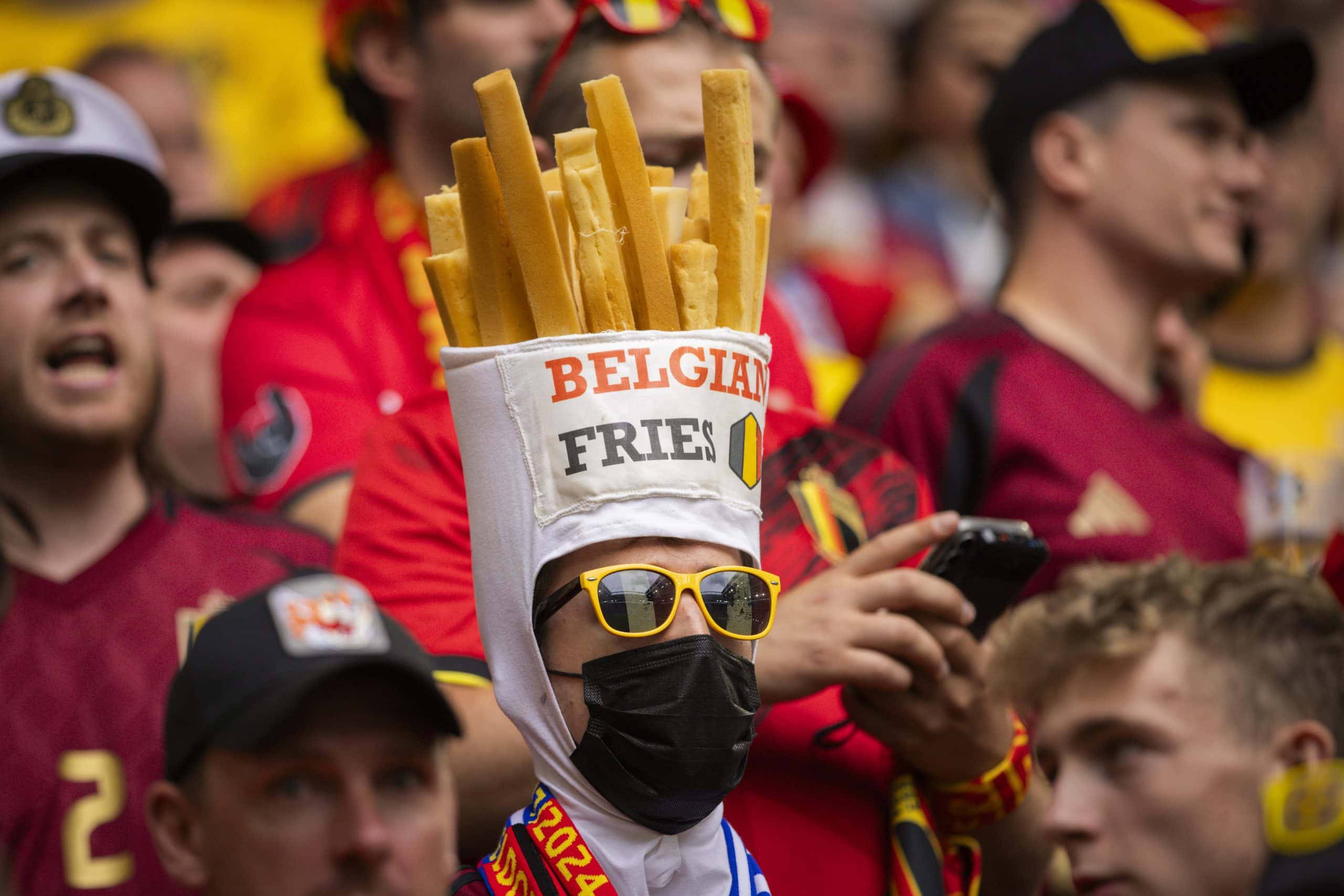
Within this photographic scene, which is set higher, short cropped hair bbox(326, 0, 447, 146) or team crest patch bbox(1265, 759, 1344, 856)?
short cropped hair bbox(326, 0, 447, 146)

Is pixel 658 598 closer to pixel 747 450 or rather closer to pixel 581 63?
pixel 747 450

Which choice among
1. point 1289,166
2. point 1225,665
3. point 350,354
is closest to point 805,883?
point 1225,665

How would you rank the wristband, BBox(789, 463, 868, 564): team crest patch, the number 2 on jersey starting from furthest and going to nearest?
the number 2 on jersey, BBox(789, 463, 868, 564): team crest patch, the wristband

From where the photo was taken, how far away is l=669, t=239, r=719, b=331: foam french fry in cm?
198

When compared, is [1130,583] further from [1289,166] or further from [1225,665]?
[1289,166]

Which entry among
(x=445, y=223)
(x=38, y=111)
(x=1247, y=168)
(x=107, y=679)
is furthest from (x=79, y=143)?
(x=1247, y=168)

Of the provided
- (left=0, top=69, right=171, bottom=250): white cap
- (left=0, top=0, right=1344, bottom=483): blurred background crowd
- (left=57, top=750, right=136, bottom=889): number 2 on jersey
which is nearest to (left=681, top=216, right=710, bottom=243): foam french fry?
(left=57, top=750, right=136, bottom=889): number 2 on jersey

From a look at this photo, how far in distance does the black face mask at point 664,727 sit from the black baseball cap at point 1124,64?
2.38m

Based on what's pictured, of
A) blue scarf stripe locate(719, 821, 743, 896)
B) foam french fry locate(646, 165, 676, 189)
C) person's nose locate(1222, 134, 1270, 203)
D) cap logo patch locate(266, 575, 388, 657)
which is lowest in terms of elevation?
person's nose locate(1222, 134, 1270, 203)

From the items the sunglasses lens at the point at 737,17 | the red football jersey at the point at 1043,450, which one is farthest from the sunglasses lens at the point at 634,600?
the red football jersey at the point at 1043,450

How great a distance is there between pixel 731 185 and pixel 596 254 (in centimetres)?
20

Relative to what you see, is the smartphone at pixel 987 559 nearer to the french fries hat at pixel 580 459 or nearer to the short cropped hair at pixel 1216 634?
the short cropped hair at pixel 1216 634

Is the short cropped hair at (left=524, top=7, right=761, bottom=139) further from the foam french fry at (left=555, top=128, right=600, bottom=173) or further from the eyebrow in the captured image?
the eyebrow

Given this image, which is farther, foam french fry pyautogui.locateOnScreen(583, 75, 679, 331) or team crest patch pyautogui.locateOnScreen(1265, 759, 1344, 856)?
foam french fry pyautogui.locateOnScreen(583, 75, 679, 331)
